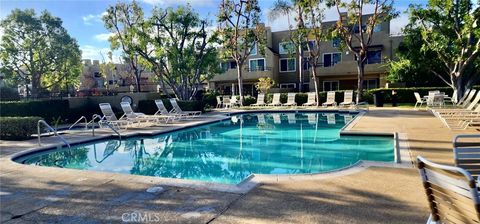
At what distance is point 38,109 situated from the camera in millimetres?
17688

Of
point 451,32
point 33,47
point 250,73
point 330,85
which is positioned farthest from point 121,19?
point 451,32

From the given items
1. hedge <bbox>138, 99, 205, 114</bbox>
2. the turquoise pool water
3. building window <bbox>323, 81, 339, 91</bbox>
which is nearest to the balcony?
building window <bbox>323, 81, 339, 91</bbox>

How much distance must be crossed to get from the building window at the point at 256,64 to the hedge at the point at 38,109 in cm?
1955

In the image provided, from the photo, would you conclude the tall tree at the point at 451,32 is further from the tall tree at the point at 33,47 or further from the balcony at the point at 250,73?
the tall tree at the point at 33,47

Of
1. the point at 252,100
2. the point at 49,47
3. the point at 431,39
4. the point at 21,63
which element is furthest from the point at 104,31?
the point at 431,39

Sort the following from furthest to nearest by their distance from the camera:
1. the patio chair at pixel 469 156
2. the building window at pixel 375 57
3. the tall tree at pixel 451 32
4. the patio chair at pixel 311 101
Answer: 1. the building window at pixel 375 57
2. the patio chair at pixel 311 101
3. the tall tree at pixel 451 32
4. the patio chair at pixel 469 156

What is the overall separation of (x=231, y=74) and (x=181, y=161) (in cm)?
2637

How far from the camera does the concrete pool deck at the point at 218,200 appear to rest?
3.61 metres

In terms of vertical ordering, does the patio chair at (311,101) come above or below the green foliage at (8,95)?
below

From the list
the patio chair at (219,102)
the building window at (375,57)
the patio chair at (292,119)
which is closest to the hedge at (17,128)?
the patio chair at (292,119)

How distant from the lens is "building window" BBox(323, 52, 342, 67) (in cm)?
3222

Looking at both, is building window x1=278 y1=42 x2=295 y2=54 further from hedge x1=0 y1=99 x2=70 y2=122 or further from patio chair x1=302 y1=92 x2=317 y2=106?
hedge x1=0 y1=99 x2=70 y2=122

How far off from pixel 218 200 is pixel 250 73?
3047cm

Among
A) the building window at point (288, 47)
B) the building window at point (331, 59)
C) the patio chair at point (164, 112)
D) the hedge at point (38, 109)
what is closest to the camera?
the patio chair at point (164, 112)
